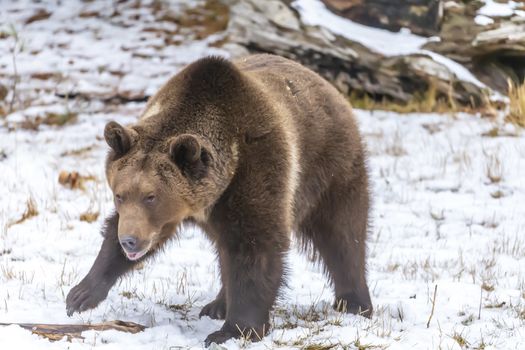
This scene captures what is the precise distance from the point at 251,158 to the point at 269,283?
762mm

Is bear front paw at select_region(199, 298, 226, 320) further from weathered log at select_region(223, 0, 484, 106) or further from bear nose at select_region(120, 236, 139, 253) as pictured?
weathered log at select_region(223, 0, 484, 106)

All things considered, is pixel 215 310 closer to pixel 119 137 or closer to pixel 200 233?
pixel 119 137

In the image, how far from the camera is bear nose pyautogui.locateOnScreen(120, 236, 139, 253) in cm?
442

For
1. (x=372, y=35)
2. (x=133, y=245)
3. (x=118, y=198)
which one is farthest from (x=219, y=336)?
(x=372, y=35)

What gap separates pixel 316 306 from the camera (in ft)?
19.1

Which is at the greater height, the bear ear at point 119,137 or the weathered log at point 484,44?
the bear ear at point 119,137

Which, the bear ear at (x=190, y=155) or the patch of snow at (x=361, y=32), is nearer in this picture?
the bear ear at (x=190, y=155)

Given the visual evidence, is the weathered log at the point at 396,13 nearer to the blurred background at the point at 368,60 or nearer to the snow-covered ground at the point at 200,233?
the blurred background at the point at 368,60

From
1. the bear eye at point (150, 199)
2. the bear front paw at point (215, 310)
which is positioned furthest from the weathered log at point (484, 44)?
the bear eye at point (150, 199)

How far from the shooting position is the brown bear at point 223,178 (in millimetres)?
4551

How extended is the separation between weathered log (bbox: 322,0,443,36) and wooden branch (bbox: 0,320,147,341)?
27.0ft

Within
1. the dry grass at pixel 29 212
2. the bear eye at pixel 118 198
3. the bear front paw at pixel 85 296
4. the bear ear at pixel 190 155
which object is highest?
the bear ear at pixel 190 155

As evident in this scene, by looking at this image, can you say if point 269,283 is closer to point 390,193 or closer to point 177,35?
point 390,193

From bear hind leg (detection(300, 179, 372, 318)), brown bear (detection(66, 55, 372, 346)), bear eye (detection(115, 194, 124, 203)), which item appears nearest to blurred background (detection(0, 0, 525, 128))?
bear hind leg (detection(300, 179, 372, 318))
